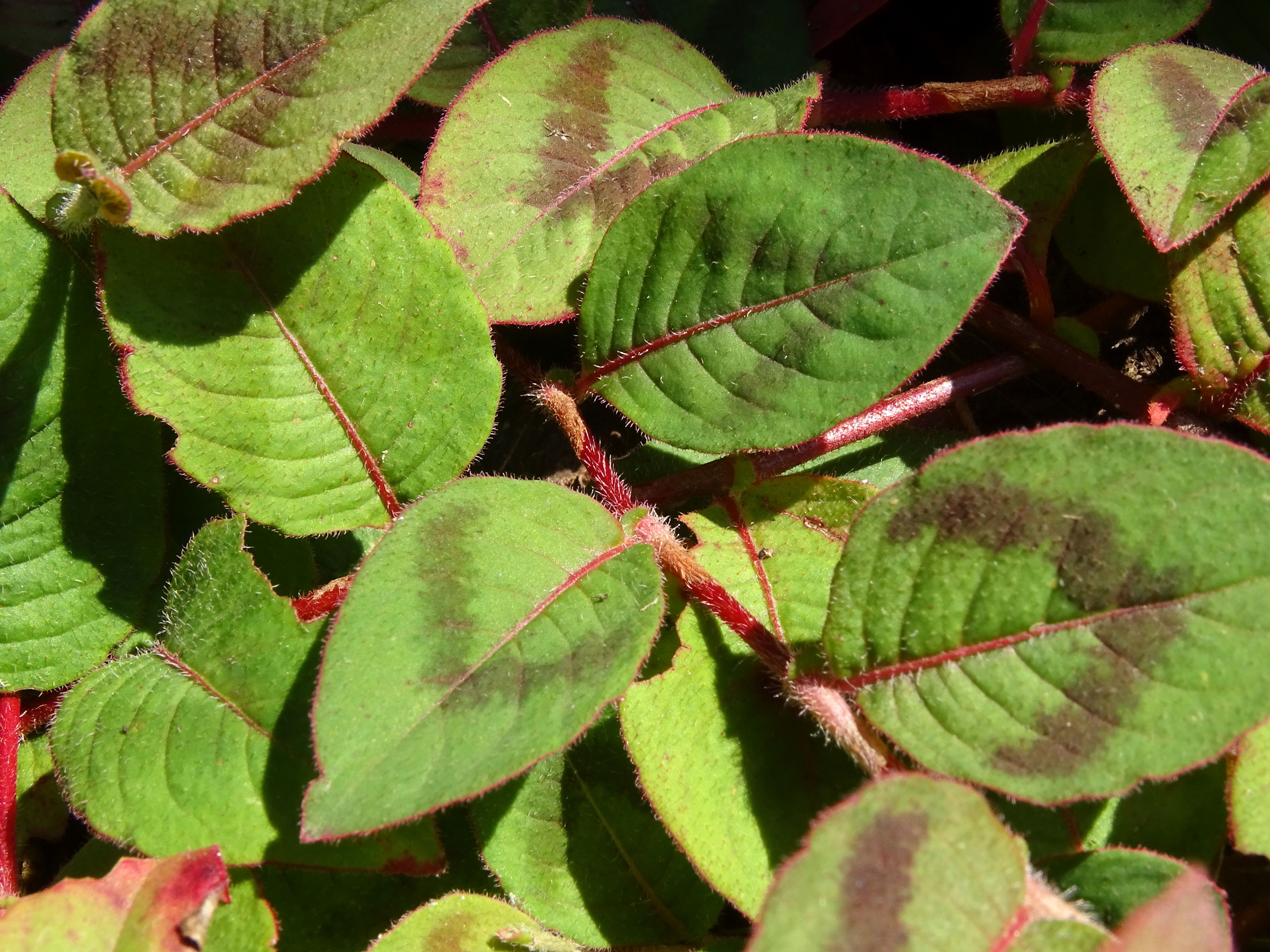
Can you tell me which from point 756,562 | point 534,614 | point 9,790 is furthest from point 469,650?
point 9,790

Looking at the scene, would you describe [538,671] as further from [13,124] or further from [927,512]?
[13,124]

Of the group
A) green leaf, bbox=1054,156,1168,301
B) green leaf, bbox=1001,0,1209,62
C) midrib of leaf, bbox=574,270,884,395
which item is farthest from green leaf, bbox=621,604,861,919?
green leaf, bbox=1001,0,1209,62

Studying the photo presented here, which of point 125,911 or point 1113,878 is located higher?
point 125,911

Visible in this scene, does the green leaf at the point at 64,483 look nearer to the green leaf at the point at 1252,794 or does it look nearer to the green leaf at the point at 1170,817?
the green leaf at the point at 1170,817

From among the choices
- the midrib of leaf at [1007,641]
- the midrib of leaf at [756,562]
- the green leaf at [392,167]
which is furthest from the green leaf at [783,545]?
the green leaf at [392,167]

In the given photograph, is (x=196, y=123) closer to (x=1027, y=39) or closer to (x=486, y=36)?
(x=486, y=36)
